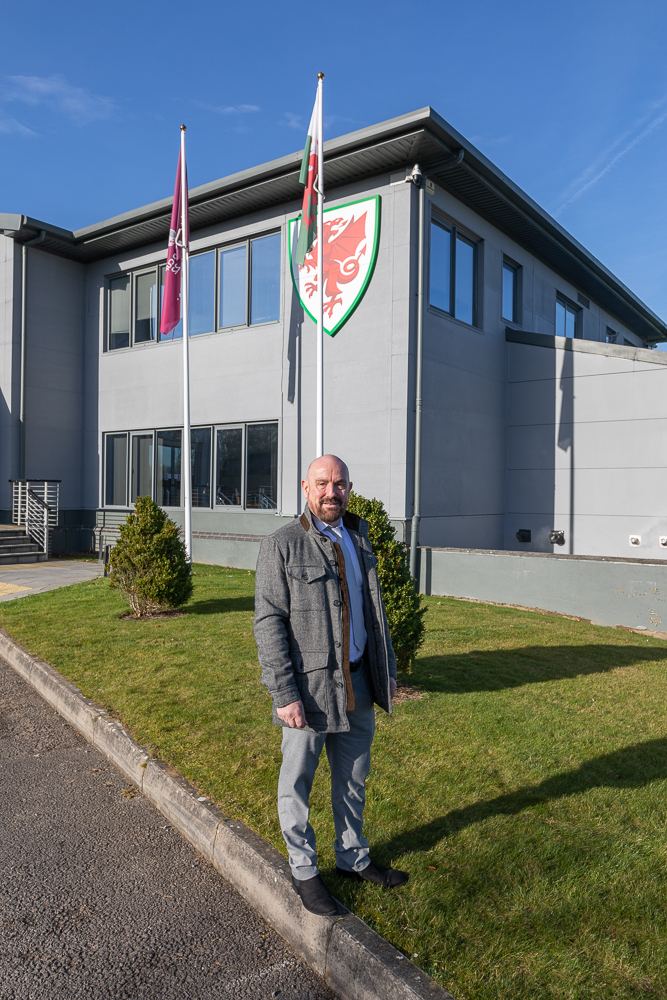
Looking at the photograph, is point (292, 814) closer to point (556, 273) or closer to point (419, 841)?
→ point (419, 841)

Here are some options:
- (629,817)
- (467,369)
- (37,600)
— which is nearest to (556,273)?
(467,369)

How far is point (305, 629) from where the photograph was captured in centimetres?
316

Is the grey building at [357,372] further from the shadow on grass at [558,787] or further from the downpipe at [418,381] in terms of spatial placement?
the shadow on grass at [558,787]

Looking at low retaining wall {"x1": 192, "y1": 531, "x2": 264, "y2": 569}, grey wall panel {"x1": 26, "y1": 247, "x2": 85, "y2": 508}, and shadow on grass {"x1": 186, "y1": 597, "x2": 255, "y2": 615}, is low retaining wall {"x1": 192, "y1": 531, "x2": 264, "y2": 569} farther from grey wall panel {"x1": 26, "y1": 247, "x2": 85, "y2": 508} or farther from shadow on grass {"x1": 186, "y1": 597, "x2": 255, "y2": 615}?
grey wall panel {"x1": 26, "y1": 247, "x2": 85, "y2": 508}

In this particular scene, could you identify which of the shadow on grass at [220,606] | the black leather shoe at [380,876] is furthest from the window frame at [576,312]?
the black leather shoe at [380,876]

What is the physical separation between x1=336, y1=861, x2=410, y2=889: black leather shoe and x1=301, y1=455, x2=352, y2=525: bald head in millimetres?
1643

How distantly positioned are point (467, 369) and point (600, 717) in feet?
33.0

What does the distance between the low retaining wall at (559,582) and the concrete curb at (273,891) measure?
7.87 metres

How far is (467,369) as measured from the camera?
1483 centimetres

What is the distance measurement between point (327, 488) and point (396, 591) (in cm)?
333

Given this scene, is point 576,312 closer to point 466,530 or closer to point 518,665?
point 466,530

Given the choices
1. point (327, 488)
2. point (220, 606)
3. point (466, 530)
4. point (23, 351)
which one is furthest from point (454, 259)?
point (327, 488)

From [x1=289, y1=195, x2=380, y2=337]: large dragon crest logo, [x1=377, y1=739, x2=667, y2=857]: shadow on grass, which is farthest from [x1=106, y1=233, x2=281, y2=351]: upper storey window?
[x1=377, y1=739, x2=667, y2=857]: shadow on grass

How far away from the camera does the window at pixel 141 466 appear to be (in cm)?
1805
